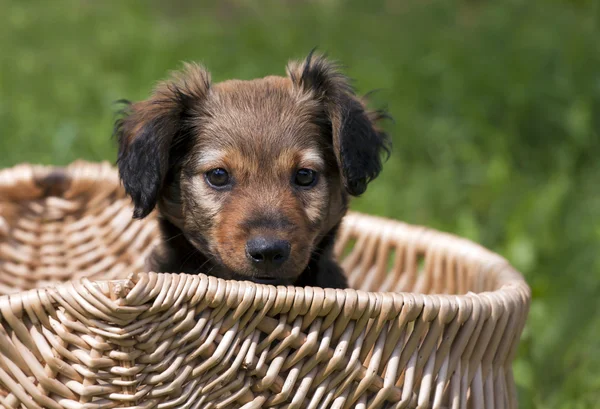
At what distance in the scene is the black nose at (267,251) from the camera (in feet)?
9.46

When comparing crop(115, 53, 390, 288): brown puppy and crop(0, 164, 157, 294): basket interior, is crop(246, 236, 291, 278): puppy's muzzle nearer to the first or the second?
crop(115, 53, 390, 288): brown puppy

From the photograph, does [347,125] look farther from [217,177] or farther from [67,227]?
[67,227]

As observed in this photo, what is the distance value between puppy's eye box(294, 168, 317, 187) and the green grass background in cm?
140

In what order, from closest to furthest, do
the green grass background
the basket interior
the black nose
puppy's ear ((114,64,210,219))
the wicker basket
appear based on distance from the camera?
the wicker basket < the black nose < puppy's ear ((114,64,210,219)) < the basket interior < the green grass background

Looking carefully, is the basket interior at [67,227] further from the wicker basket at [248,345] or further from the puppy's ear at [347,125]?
the wicker basket at [248,345]

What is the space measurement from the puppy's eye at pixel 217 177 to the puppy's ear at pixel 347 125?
0.44 m

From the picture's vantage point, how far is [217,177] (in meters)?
3.20

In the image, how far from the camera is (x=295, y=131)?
10.7 feet

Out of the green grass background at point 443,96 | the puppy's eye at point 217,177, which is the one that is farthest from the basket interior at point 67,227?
the green grass background at point 443,96

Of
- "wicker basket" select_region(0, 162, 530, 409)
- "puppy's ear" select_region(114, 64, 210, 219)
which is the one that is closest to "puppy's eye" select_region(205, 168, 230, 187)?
"puppy's ear" select_region(114, 64, 210, 219)

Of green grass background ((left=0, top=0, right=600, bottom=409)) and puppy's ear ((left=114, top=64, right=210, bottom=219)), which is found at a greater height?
puppy's ear ((left=114, top=64, right=210, bottom=219))

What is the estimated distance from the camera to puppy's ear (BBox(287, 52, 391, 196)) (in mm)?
3219

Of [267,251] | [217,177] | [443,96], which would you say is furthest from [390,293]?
[443,96]

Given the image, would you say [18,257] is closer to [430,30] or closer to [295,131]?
[295,131]
